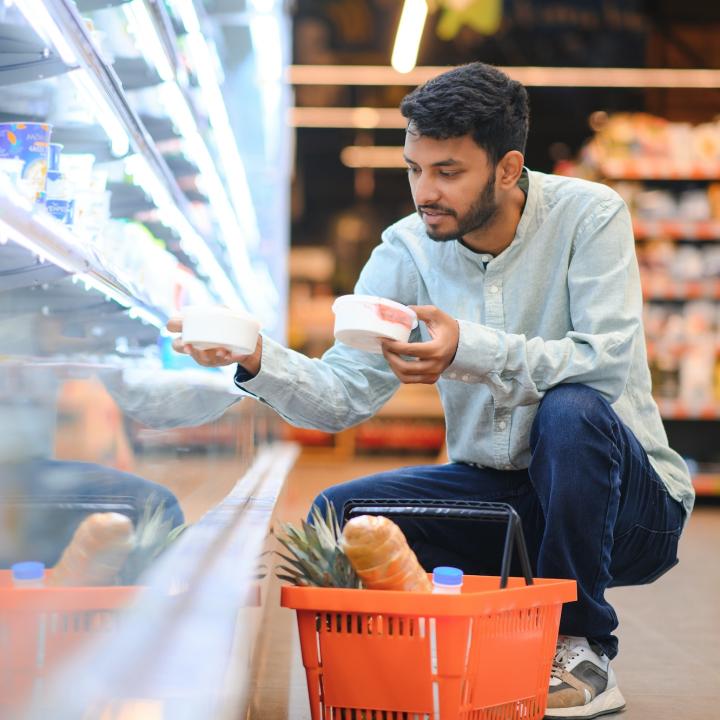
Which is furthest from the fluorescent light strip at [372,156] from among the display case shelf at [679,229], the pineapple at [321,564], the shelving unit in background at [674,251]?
the pineapple at [321,564]

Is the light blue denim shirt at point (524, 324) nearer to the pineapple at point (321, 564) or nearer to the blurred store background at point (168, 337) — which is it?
the blurred store background at point (168, 337)

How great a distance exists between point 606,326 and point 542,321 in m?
0.18

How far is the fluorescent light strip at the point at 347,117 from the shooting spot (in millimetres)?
9633

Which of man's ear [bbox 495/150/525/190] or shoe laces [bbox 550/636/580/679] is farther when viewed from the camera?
man's ear [bbox 495/150/525/190]

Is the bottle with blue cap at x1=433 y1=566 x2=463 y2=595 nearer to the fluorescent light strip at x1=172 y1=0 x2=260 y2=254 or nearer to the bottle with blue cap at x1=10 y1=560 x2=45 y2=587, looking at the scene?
the bottle with blue cap at x1=10 y1=560 x2=45 y2=587

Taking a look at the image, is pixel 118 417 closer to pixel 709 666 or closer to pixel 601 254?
pixel 601 254

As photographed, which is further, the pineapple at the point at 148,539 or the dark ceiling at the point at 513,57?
the dark ceiling at the point at 513,57

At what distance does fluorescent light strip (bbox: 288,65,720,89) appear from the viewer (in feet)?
23.7

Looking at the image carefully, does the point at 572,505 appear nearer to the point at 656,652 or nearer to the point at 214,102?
the point at 656,652

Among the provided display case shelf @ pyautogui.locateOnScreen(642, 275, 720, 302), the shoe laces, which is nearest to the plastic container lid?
the shoe laces

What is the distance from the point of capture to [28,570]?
1.06 meters

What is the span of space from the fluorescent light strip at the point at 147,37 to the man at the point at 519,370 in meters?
0.59

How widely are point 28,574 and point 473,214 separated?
128 cm

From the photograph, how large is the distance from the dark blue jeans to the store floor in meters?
0.21
